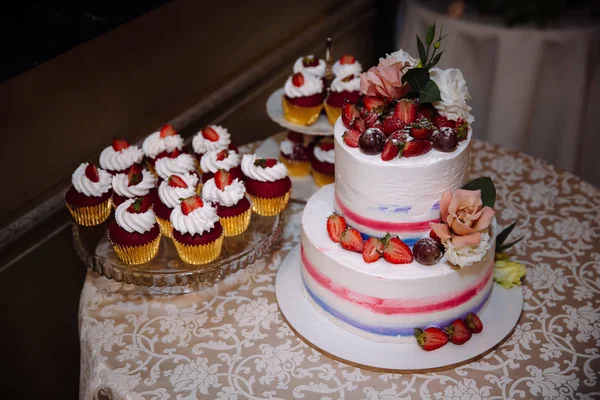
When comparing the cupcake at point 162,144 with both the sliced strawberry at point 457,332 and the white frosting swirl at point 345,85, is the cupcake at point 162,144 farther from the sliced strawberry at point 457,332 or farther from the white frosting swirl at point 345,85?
the sliced strawberry at point 457,332

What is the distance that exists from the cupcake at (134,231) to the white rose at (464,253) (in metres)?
0.76

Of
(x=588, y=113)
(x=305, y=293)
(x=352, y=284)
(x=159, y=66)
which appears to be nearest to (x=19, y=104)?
(x=159, y=66)

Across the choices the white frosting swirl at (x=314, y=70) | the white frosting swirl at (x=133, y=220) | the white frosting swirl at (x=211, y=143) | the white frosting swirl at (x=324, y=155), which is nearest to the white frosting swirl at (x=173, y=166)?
the white frosting swirl at (x=211, y=143)

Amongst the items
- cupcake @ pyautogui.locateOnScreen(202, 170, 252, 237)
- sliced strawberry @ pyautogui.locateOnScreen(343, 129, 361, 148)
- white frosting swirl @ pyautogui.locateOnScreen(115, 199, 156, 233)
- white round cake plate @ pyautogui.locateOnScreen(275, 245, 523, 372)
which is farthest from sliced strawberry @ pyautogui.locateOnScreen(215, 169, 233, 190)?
sliced strawberry @ pyautogui.locateOnScreen(343, 129, 361, 148)

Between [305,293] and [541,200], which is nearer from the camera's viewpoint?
[305,293]

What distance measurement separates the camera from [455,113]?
152 cm

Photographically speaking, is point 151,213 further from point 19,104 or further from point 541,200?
point 541,200

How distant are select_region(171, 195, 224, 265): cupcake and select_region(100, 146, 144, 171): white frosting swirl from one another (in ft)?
1.05

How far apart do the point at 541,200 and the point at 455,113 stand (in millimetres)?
753

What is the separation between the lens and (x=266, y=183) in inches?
74.2

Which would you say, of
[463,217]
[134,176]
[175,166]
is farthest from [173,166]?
[463,217]

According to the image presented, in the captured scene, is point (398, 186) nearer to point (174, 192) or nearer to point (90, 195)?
point (174, 192)

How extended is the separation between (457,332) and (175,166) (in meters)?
0.91

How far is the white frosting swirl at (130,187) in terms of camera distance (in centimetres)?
183
